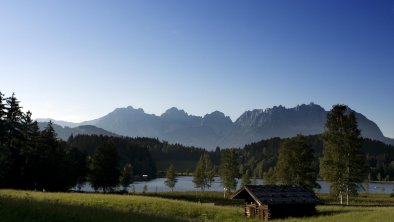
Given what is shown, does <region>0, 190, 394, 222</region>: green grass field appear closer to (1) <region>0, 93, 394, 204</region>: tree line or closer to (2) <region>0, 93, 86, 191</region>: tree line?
(1) <region>0, 93, 394, 204</region>: tree line

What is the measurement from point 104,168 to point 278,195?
40.9 meters

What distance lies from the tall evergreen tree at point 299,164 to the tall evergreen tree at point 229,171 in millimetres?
29961

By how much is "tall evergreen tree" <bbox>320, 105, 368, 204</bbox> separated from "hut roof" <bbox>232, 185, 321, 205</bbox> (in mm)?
12103

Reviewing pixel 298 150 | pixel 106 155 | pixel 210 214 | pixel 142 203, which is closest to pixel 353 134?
pixel 298 150

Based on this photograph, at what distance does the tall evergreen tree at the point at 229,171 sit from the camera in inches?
4021

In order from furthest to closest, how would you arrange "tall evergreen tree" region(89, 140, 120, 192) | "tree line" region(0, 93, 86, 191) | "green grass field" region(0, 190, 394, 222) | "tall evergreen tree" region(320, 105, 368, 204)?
1. "tall evergreen tree" region(89, 140, 120, 192)
2. "tree line" region(0, 93, 86, 191)
3. "tall evergreen tree" region(320, 105, 368, 204)
4. "green grass field" region(0, 190, 394, 222)

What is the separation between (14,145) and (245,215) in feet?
137

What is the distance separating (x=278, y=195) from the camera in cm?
4859

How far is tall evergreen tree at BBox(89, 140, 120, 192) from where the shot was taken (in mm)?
79438

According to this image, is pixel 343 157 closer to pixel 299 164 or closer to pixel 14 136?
pixel 299 164

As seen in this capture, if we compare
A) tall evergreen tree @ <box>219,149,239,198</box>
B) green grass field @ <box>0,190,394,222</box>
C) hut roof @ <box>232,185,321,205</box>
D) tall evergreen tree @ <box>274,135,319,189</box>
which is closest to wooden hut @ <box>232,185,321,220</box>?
hut roof @ <box>232,185,321,205</box>

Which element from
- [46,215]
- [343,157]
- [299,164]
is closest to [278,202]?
[343,157]

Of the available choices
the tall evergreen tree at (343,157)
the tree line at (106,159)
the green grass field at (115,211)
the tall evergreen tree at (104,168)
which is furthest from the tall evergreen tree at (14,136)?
the tall evergreen tree at (343,157)

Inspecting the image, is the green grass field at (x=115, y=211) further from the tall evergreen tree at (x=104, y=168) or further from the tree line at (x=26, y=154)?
the tall evergreen tree at (x=104, y=168)
